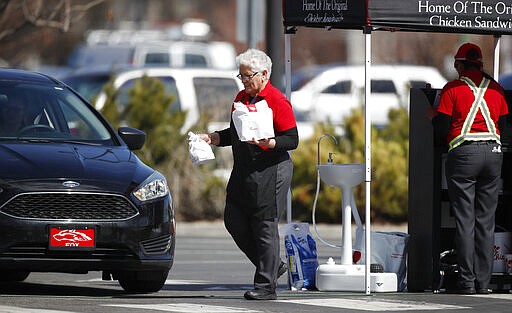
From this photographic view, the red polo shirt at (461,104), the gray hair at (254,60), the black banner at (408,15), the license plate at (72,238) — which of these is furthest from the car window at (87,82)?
the license plate at (72,238)

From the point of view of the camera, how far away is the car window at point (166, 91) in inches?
828

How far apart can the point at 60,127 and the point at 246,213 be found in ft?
6.31

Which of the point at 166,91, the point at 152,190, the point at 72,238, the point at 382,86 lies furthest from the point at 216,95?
the point at 72,238

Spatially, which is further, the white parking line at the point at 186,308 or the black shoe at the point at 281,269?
the black shoe at the point at 281,269

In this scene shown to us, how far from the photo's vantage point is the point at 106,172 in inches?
425

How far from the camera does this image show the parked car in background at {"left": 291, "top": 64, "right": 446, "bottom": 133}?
1056 inches

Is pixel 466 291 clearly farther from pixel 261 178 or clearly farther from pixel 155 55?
pixel 155 55

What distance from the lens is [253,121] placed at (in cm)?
1050

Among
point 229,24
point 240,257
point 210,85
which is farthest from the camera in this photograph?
point 229,24

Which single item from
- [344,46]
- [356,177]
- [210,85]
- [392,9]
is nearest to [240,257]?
[356,177]

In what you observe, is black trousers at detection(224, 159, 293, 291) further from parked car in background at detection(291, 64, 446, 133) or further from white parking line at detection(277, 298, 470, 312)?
parked car in background at detection(291, 64, 446, 133)

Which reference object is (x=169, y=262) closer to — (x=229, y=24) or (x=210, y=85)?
(x=210, y=85)

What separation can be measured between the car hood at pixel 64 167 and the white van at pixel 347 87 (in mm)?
14323

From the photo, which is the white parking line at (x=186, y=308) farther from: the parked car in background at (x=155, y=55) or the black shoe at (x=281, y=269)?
the parked car in background at (x=155, y=55)
